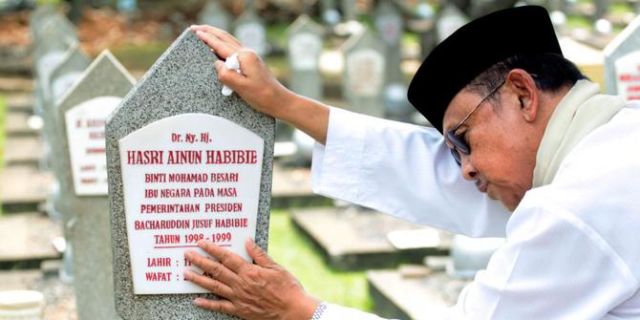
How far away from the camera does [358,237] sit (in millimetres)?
7859

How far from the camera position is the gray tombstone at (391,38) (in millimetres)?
12766

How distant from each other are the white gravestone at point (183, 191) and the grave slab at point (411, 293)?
8.38ft

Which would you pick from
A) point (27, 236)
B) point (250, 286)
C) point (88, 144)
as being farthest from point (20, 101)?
point (250, 286)

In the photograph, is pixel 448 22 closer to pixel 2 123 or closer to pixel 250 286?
pixel 2 123

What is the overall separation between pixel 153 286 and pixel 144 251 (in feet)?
0.34

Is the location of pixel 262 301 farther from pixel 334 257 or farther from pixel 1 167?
pixel 1 167

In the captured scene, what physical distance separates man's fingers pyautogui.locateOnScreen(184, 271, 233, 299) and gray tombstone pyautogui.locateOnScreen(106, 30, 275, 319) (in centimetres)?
4

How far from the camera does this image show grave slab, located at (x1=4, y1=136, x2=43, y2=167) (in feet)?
33.6

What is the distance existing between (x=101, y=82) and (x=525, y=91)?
2.62 metres

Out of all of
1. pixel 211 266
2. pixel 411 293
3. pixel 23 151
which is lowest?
pixel 23 151

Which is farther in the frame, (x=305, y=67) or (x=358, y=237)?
(x=305, y=67)

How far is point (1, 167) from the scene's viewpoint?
34.4ft

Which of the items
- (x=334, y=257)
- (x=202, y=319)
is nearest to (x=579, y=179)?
(x=202, y=319)

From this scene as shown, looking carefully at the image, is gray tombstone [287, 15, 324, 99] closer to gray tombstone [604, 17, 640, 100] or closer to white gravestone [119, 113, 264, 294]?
gray tombstone [604, 17, 640, 100]
